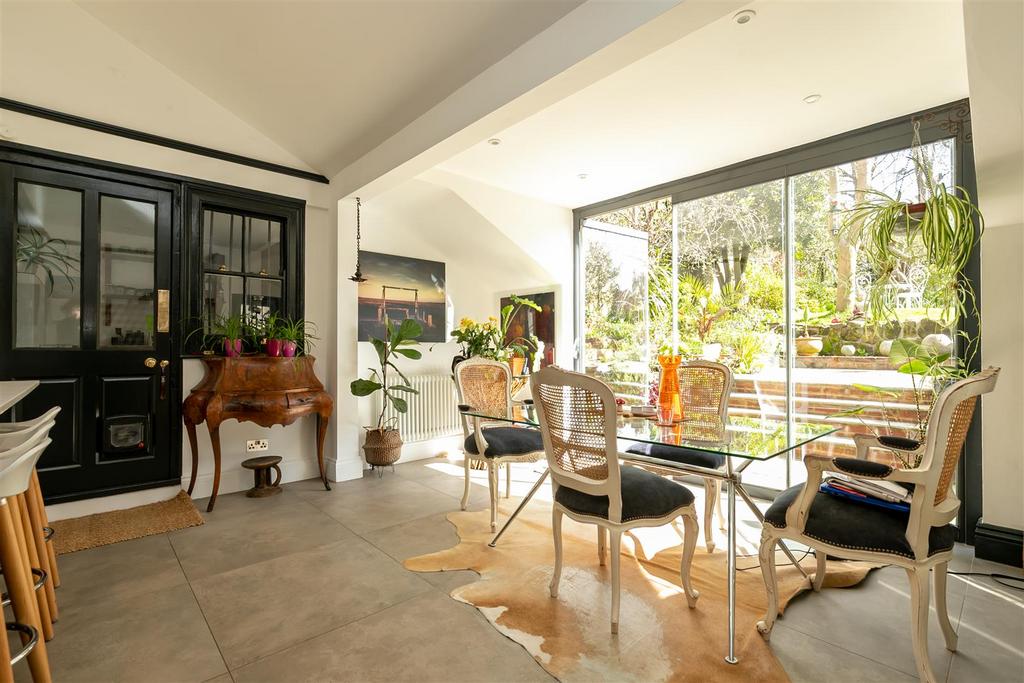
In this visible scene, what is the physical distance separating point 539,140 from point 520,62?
122 centimetres

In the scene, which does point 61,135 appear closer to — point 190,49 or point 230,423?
point 190,49

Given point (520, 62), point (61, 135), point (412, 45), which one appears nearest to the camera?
point (520, 62)

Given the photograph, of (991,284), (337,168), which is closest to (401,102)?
(337,168)

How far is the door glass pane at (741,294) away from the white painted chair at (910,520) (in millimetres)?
2095

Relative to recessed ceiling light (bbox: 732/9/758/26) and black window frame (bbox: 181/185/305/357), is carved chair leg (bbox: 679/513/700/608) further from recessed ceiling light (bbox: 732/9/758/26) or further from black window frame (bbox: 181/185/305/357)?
black window frame (bbox: 181/185/305/357)

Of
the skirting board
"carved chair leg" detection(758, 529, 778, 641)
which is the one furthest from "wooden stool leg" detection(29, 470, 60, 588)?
the skirting board

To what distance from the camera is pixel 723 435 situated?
2188 millimetres

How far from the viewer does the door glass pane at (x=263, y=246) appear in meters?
4.04

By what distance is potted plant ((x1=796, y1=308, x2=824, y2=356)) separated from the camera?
367 cm

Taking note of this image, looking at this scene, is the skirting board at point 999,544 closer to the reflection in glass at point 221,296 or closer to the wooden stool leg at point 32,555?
the wooden stool leg at point 32,555

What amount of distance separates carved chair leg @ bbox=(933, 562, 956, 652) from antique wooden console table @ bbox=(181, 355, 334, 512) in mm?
3661

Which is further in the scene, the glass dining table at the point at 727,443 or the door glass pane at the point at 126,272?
the door glass pane at the point at 126,272

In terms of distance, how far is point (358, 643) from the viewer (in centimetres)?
192

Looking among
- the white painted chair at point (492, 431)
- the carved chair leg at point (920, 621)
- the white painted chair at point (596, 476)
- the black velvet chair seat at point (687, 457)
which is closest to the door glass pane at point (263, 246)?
the white painted chair at point (492, 431)
